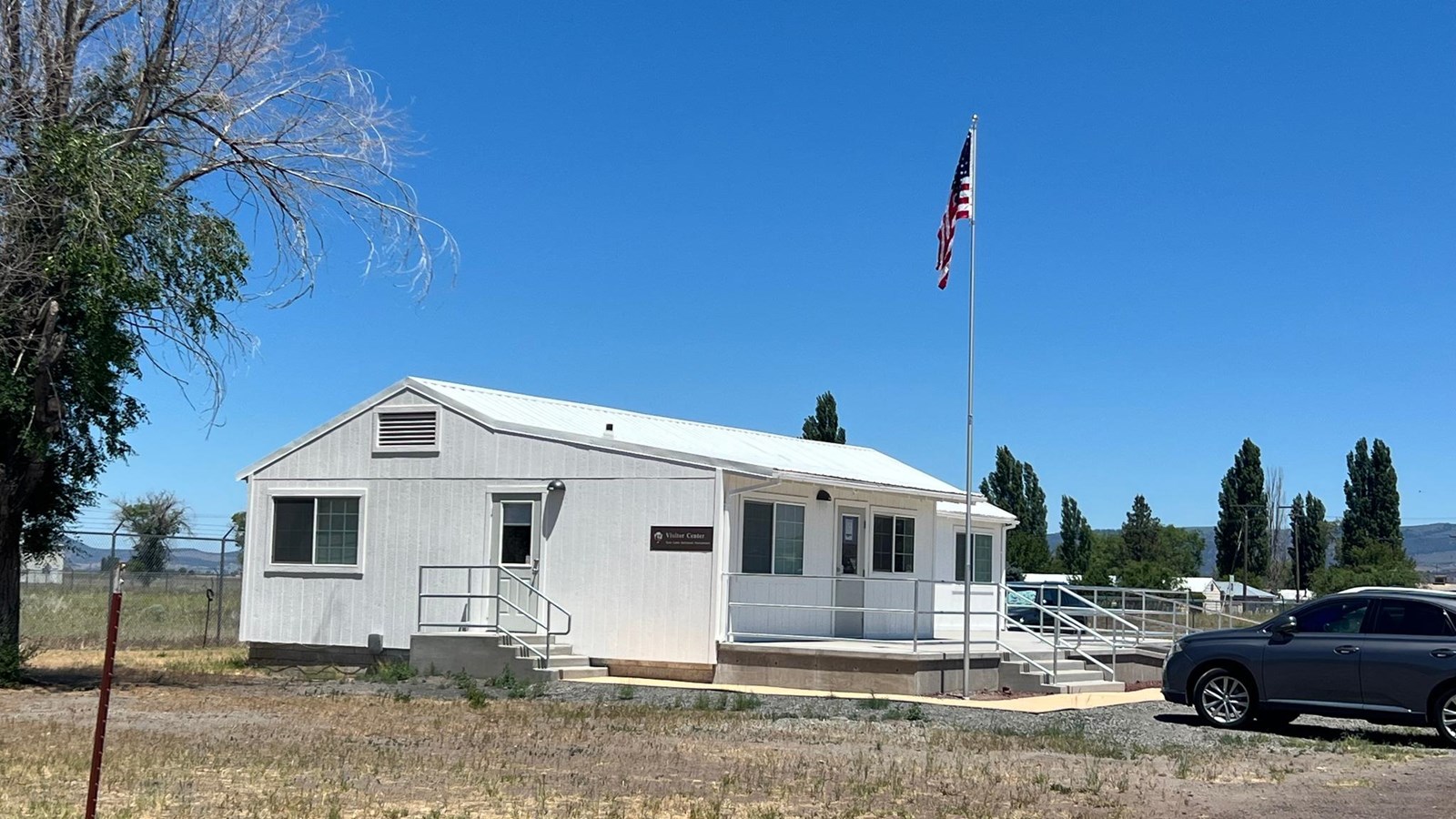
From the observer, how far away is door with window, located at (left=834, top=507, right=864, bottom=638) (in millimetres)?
25000

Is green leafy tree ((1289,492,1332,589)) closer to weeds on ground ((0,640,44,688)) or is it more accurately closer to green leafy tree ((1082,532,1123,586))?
green leafy tree ((1082,532,1123,586))

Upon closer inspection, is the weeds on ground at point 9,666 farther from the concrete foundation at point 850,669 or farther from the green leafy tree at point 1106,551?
the green leafy tree at point 1106,551

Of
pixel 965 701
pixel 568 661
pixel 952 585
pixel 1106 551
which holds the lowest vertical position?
pixel 965 701

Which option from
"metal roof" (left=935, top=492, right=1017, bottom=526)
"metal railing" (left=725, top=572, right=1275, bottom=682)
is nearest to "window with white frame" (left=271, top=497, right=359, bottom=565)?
"metal railing" (left=725, top=572, right=1275, bottom=682)

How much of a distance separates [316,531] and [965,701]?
11.3 metres

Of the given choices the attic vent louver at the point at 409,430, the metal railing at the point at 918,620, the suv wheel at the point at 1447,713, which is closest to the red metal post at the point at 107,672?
the metal railing at the point at 918,620

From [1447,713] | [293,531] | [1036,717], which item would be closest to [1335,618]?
[1447,713]

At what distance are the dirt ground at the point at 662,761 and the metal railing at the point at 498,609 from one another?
2350mm

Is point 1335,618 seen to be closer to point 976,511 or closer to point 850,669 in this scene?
point 850,669

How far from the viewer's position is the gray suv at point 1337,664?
52.3 ft

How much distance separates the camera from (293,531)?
2575 cm

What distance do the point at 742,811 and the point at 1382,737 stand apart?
9352 millimetres

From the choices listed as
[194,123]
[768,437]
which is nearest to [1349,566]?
[768,437]

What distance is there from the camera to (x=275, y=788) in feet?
37.3
